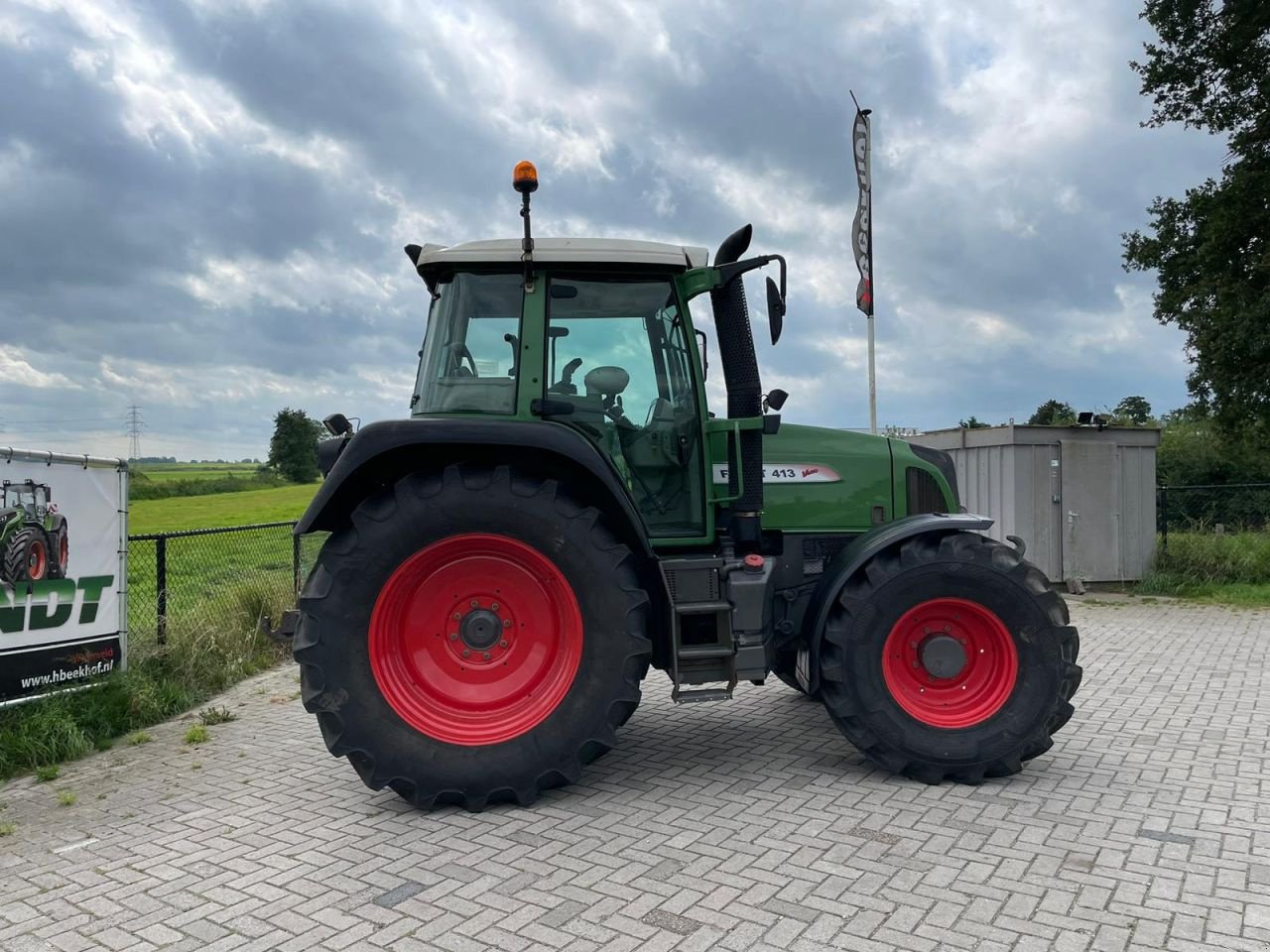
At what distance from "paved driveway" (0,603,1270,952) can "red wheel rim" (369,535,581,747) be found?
49 centimetres

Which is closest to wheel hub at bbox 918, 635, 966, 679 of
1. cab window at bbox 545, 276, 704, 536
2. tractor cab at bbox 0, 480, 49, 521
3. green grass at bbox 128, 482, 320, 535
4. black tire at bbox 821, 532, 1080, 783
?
black tire at bbox 821, 532, 1080, 783

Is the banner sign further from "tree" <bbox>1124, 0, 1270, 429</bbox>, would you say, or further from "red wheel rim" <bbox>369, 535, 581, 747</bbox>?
"tree" <bbox>1124, 0, 1270, 429</bbox>

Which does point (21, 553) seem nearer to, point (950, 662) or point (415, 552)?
→ point (415, 552)

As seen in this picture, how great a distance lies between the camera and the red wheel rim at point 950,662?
4621 mm

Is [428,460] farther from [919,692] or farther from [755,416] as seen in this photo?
[919,692]

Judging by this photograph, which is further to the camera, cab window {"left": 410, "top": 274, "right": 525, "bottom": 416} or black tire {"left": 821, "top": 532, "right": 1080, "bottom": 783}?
cab window {"left": 410, "top": 274, "right": 525, "bottom": 416}

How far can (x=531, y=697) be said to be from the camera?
448 centimetres

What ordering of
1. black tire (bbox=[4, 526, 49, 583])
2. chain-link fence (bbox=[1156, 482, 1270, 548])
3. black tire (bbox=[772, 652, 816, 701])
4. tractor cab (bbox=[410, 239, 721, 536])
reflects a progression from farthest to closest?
chain-link fence (bbox=[1156, 482, 1270, 548]) → black tire (bbox=[4, 526, 49, 583]) → black tire (bbox=[772, 652, 816, 701]) → tractor cab (bbox=[410, 239, 721, 536])

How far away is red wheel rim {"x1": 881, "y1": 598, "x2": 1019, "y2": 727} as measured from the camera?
4.62 m

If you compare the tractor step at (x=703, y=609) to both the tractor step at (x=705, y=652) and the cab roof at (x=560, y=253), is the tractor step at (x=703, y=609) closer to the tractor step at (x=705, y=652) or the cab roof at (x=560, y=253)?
the tractor step at (x=705, y=652)

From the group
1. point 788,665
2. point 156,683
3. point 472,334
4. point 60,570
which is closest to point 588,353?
point 472,334

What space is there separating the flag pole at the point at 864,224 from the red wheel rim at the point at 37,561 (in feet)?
32.6

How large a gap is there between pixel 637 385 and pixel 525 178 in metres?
1.15

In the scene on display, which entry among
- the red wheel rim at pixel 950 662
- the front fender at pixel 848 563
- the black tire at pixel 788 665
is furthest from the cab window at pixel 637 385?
the red wheel rim at pixel 950 662
